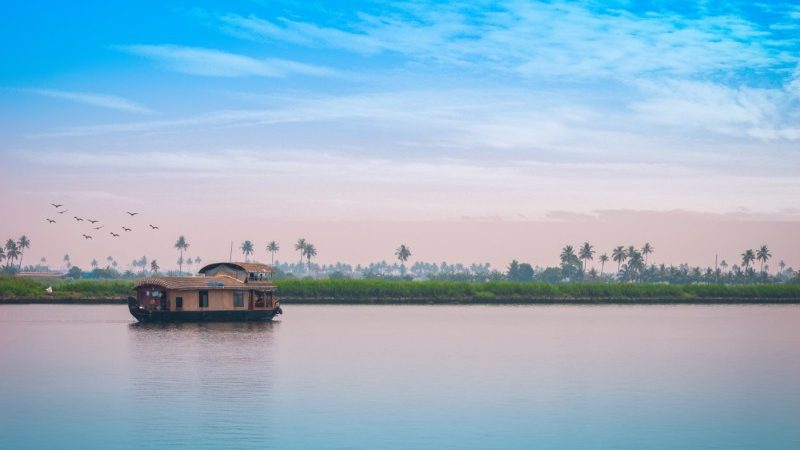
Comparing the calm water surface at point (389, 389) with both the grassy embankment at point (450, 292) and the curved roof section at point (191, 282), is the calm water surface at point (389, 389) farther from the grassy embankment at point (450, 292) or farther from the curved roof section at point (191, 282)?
the grassy embankment at point (450, 292)

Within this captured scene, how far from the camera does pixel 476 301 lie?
129m

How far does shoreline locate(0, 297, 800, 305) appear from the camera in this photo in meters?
107

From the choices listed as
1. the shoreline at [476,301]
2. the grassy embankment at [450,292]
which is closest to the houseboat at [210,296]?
the shoreline at [476,301]

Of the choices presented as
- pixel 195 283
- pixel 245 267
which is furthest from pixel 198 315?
pixel 245 267

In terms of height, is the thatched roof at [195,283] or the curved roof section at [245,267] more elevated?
the curved roof section at [245,267]

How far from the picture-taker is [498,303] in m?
131

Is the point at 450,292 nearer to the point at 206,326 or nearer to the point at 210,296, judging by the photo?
the point at 210,296

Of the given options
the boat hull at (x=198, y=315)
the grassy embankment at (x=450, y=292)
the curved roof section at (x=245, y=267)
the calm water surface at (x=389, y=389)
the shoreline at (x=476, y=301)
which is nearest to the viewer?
the calm water surface at (x=389, y=389)

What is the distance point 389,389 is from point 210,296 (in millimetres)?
36165

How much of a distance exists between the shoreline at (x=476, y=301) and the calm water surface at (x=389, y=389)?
128 feet

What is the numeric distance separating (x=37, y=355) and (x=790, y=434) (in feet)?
123

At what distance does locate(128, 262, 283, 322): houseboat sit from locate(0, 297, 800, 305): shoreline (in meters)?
36.7

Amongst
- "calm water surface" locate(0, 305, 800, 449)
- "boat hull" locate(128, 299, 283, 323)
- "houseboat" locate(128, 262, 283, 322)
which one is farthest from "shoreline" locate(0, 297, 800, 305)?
"calm water surface" locate(0, 305, 800, 449)

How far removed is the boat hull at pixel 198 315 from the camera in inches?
2761
